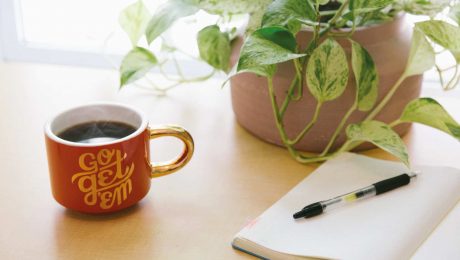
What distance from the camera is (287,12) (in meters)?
0.68

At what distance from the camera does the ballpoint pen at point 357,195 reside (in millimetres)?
702

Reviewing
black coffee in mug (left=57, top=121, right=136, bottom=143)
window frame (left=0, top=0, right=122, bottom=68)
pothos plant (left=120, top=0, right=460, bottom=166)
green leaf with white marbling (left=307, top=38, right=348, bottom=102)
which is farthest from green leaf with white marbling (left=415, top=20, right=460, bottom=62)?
window frame (left=0, top=0, right=122, bottom=68)

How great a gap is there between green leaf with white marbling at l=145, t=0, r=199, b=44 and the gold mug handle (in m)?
0.13

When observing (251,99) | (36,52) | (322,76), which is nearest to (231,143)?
(251,99)

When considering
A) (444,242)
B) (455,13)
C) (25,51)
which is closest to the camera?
(444,242)

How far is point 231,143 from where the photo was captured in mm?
884

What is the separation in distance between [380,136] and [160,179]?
0.87 ft

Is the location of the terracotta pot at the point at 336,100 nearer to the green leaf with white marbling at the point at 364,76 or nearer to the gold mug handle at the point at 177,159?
the green leaf with white marbling at the point at 364,76

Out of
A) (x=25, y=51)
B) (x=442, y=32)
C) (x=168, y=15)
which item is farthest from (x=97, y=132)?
(x=25, y=51)

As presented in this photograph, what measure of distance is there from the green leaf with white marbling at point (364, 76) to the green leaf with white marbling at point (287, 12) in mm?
77

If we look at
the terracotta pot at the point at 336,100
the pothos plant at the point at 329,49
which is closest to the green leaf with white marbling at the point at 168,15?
the pothos plant at the point at 329,49

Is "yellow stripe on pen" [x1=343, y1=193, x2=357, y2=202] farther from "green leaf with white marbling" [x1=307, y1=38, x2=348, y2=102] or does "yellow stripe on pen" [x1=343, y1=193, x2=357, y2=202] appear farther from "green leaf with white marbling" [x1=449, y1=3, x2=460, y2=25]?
"green leaf with white marbling" [x1=449, y1=3, x2=460, y2=25]

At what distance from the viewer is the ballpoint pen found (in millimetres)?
702

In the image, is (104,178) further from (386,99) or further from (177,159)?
(386,99)
